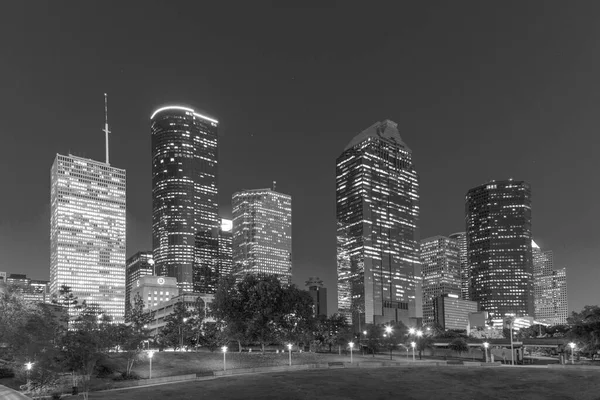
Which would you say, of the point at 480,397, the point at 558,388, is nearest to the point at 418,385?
the point at 480,397

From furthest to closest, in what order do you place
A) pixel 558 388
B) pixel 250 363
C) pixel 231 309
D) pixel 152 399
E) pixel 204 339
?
pixel 204 339 < pixel 231 309 < pixel 250 363 < pixel 558 388 < pixel 152 399

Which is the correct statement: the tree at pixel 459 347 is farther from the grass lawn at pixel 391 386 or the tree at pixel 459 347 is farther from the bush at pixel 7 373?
the bush at pixel 7 373

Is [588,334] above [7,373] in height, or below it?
above

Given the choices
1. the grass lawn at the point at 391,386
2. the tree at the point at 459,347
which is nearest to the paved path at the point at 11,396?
the grass lawn at the point at 391,386

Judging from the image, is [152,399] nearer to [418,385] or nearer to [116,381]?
[116,381]

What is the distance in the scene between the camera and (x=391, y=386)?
235 ft

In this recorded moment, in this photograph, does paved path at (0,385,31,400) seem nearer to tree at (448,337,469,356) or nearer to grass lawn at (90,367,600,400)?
grass lawn at (90,367,600,400)

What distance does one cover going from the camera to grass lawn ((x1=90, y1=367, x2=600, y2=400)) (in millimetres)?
64562

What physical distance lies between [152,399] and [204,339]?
89099 mm

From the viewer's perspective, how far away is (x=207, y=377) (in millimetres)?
82438

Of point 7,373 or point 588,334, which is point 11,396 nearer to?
point 7,373

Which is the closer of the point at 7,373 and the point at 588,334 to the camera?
the point at 7,373

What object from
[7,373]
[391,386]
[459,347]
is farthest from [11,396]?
[459,347]

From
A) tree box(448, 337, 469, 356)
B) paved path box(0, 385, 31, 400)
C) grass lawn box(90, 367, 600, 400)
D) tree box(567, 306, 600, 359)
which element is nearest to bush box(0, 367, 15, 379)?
grass lawn box(90, 367, 600, 400)
